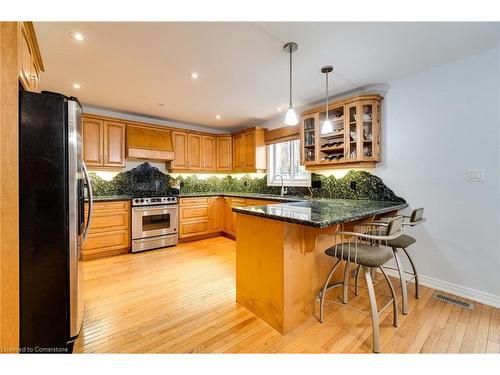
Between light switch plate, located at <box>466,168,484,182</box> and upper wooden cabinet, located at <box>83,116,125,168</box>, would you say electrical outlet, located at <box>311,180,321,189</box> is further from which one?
upper wooden cabinet, located at <box>83,116,125,168</box>

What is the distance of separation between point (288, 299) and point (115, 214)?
3.01 m

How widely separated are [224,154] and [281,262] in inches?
143

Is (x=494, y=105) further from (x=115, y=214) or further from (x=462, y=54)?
(x=115, y=214)

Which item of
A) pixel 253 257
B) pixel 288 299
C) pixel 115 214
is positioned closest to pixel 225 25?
pixel 253 257

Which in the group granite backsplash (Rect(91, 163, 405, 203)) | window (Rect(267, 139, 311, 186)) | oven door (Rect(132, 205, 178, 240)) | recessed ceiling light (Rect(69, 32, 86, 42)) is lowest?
oven door (Rect(132, 205, 178, 240))

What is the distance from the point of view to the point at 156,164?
14.7 ft

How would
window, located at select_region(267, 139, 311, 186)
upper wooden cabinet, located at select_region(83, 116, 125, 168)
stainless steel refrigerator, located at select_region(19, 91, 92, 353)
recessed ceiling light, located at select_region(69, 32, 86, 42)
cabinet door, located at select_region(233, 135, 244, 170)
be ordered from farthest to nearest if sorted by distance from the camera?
cabinet door, located at select_region(233, 135, 244, 170), window, located at select_region(267, 139, 311, 186), upper wooden cabinet, located at select_region(83, 116, 125, 168), recessed ceiling light, located at select_region(69, 32, 86, 42), stainless steel refrigerator, located at select_region(19, 91, 92, 353)

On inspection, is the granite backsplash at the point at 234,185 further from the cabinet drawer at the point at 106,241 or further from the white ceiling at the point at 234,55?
the white ceiling at the point at 234,55

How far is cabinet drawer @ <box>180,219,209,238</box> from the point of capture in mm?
4160

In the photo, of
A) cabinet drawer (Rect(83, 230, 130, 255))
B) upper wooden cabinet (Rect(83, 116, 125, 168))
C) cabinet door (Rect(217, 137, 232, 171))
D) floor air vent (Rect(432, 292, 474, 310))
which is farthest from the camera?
cabinet door (Rect(217, 137, 232, 171))

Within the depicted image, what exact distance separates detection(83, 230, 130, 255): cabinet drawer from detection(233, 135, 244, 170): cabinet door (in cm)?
244

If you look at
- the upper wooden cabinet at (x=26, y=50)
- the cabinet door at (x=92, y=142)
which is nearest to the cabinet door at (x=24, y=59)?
the upper wooden cabinet at (x=26, y=50)

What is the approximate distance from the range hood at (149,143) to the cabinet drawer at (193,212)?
104 cm

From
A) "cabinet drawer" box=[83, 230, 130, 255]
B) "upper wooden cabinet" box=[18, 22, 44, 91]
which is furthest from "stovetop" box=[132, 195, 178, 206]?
"upper wooden cabinet" box=[18, 22, 44, 91]
